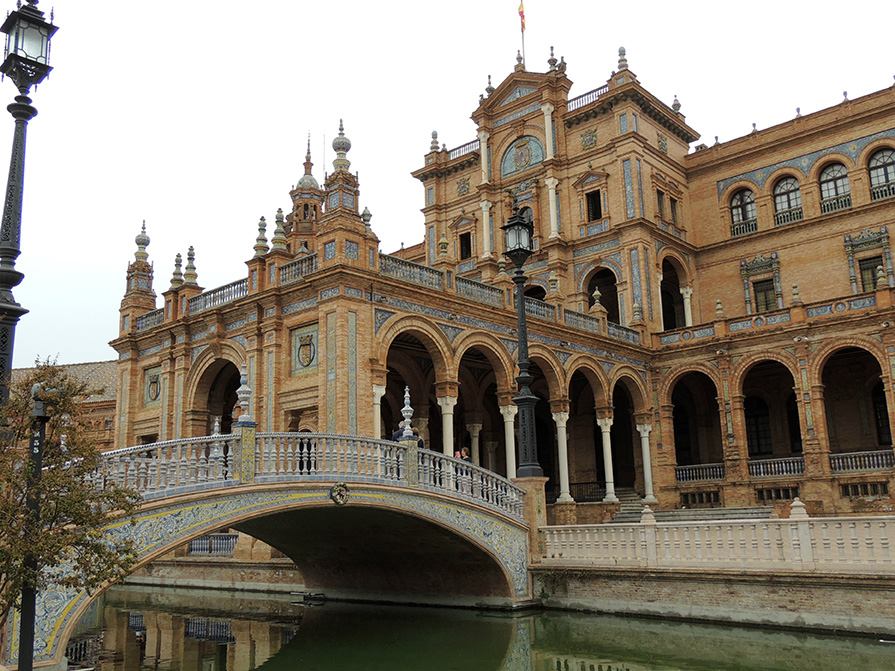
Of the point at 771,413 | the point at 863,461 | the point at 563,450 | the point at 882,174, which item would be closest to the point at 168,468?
the point at 563,450

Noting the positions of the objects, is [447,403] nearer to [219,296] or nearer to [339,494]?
[219,296]

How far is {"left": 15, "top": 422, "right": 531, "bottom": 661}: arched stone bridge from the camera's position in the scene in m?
11.1

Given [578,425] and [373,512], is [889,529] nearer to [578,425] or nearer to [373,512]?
[373,512]

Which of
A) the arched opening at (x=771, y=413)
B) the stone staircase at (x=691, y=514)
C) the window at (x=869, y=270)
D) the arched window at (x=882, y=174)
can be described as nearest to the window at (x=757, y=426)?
the arched opening at (x=771, y=413)

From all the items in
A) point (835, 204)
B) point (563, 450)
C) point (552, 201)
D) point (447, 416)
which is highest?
point (552, 201)

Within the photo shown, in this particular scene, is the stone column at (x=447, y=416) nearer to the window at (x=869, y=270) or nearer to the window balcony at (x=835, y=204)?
the window at (x=869, y=270)

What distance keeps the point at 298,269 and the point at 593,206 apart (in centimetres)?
1552

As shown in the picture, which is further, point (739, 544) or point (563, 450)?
point (563, 450)

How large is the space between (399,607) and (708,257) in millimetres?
21674

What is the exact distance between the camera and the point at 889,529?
13.1m

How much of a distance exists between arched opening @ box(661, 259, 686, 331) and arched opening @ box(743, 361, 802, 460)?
453cm

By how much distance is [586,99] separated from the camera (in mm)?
34000

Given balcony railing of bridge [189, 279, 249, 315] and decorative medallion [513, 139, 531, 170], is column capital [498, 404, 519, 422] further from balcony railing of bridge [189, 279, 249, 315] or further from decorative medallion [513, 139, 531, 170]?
decorative medallion [513, 139, 531, 170]

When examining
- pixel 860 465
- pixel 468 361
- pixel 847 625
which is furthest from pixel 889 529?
pixel 468 361
